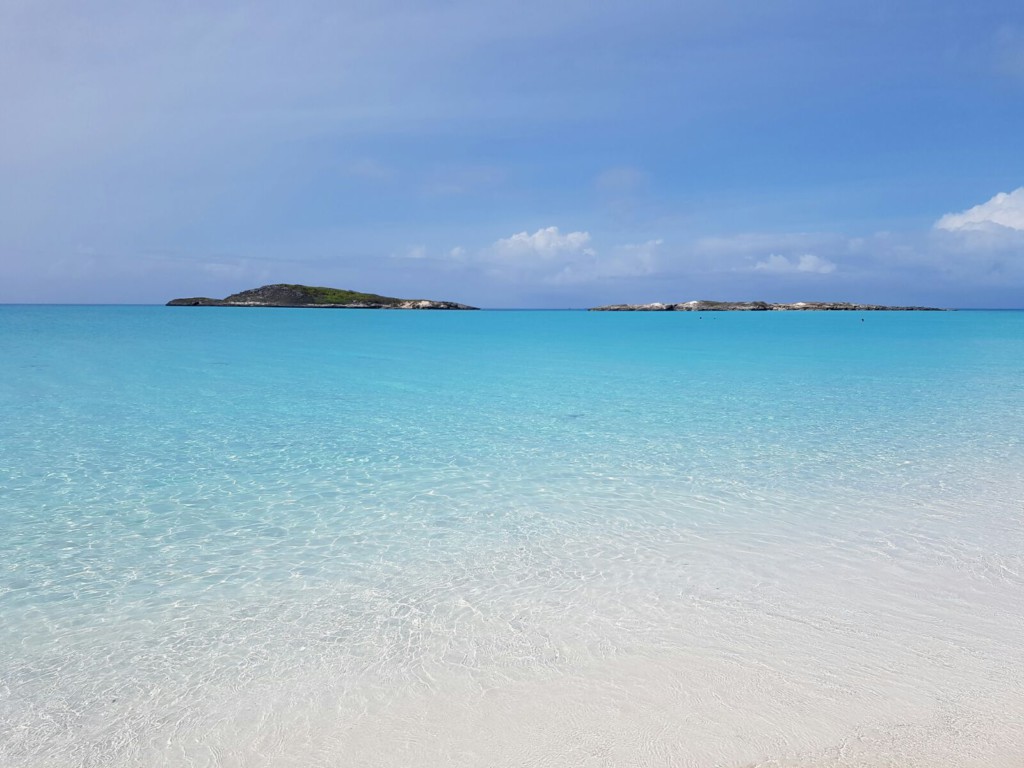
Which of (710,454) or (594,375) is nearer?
(710,454)

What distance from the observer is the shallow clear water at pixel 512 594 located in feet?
→ 12.4

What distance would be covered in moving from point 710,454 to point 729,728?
7.27 metres

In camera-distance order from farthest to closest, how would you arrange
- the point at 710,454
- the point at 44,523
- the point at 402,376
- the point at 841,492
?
the point at 402,376 → the point at 710,454 → the point at 841,492 → the point at 44,523

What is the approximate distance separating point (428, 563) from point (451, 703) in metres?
2.24

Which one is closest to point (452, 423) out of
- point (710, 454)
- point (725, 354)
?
point (710, 454)

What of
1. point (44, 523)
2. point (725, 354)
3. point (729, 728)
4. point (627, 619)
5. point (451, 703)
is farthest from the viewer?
point (725, 354)

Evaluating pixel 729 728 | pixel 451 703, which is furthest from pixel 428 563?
pixel 729 728

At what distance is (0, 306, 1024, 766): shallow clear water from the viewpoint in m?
Answer: 3.79

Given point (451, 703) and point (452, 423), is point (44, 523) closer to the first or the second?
point (451, 703)

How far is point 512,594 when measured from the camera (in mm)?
5625

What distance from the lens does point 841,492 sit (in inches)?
336

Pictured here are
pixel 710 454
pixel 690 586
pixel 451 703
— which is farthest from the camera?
pixel 710 454

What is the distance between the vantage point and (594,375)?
78.3 feet

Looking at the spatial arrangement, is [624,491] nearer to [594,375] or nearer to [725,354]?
[594,375]
